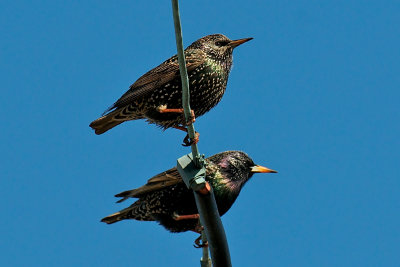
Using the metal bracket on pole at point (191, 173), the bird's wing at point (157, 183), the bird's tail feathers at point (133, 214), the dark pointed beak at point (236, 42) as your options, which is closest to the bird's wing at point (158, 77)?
the dark pointed beak at point (236, 42)

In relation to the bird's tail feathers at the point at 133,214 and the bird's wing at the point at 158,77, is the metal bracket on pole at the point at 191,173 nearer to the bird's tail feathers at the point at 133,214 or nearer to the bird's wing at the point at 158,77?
the bird's wing at the point at 158,77

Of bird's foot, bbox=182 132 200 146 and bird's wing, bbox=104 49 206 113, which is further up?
bird's wing, bbox=104 49 206 113

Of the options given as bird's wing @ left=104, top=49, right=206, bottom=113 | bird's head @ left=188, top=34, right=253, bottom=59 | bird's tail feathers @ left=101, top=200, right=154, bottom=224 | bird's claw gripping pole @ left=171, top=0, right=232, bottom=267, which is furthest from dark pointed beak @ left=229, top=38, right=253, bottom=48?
bird's claw gripping pole @ left=171, top=0, right=232, bottom=267

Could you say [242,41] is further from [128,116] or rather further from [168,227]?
[168,227]

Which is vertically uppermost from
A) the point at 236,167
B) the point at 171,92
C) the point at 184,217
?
the point at 171,92

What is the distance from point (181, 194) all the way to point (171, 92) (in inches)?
→ 47.7

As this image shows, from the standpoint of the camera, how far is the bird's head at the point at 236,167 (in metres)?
8.84

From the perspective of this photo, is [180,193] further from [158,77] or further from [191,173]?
[191,173]

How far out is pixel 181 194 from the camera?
855 cm

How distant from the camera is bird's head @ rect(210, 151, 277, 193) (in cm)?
884

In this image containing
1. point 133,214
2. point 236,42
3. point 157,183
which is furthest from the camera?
point 133,214

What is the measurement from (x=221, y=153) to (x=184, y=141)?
5.13 feet

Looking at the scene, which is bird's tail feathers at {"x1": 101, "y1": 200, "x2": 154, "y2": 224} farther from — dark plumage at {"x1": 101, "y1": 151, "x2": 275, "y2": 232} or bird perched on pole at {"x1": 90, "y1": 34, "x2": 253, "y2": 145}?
bird perched on pole at {"x1": 90, "y1": 34, "x2": 253, "y2": 145}

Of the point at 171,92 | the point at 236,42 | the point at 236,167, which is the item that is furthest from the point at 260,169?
the point at 171,92
